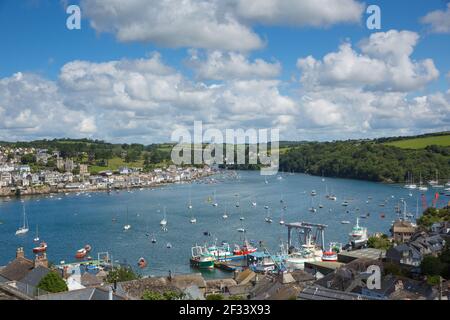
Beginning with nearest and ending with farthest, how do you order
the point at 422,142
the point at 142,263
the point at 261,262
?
the point at 261,262
the point at 142,263
the point at 422,142

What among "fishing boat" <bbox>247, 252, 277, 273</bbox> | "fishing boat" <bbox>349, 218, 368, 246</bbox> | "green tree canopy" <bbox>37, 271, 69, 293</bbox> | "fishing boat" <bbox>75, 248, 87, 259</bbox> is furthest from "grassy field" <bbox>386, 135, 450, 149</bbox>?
"green tree canopy" <bbox>37, 271, 69, 293</bbox>

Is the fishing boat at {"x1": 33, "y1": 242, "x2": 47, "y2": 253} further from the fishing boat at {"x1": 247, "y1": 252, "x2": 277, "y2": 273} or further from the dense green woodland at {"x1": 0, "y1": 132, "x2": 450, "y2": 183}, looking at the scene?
the dense green woodland at {"x1": 0, "y1": 132, "x2": 450, "y2": 183}

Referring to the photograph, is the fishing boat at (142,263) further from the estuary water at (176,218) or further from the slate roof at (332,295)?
the slate roof at (332,295)

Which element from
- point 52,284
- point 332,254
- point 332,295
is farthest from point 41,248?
point 332,295

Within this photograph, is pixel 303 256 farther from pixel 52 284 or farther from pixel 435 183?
pixel 435 183

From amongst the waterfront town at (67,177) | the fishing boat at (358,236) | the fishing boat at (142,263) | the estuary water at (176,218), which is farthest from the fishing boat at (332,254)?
the waterfront town at (67,177)
